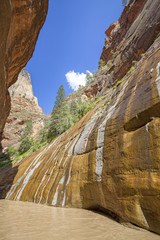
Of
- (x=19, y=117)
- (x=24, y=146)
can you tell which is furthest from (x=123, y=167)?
(x=19, y=117)

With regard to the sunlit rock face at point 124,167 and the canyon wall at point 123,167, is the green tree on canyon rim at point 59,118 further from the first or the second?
the sunlit rock face at point 124,167

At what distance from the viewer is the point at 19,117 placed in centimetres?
5931

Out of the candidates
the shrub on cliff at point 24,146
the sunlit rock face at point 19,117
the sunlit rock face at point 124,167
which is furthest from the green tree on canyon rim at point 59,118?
the sunlit rock face at point 19,117

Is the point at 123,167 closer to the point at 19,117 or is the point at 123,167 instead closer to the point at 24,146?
the point at 24,146

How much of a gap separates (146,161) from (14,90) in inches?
3807

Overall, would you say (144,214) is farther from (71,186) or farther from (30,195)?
(30,195)

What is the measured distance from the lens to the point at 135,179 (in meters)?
4.25

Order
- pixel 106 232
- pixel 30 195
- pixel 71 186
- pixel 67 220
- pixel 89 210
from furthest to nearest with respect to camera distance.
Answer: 1. pixel 30 195
2. pixel 71 186
3. pixel 89 210
4. pixel 67 220
5. pixel 106 232

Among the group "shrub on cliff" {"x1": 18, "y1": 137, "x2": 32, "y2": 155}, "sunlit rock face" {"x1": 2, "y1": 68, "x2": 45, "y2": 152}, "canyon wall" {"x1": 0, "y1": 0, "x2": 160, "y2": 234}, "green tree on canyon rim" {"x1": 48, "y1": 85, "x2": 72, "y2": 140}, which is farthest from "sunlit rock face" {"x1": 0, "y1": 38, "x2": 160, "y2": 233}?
"sunlit rock face" {"x1": 2, "y1": 68, "x2": 45, "y2": 152}

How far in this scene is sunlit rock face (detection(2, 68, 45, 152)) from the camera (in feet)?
159

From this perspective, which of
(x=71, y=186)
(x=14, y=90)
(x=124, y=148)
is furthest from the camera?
(x=14, y=90)

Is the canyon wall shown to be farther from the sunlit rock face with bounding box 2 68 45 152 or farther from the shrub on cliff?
the sunlit rock face with bounding box 2 68 45 152

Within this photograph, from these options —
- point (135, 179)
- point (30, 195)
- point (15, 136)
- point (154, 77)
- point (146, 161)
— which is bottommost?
point (30, 195)

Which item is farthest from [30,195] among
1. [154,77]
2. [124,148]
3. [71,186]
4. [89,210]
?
[154,77]
